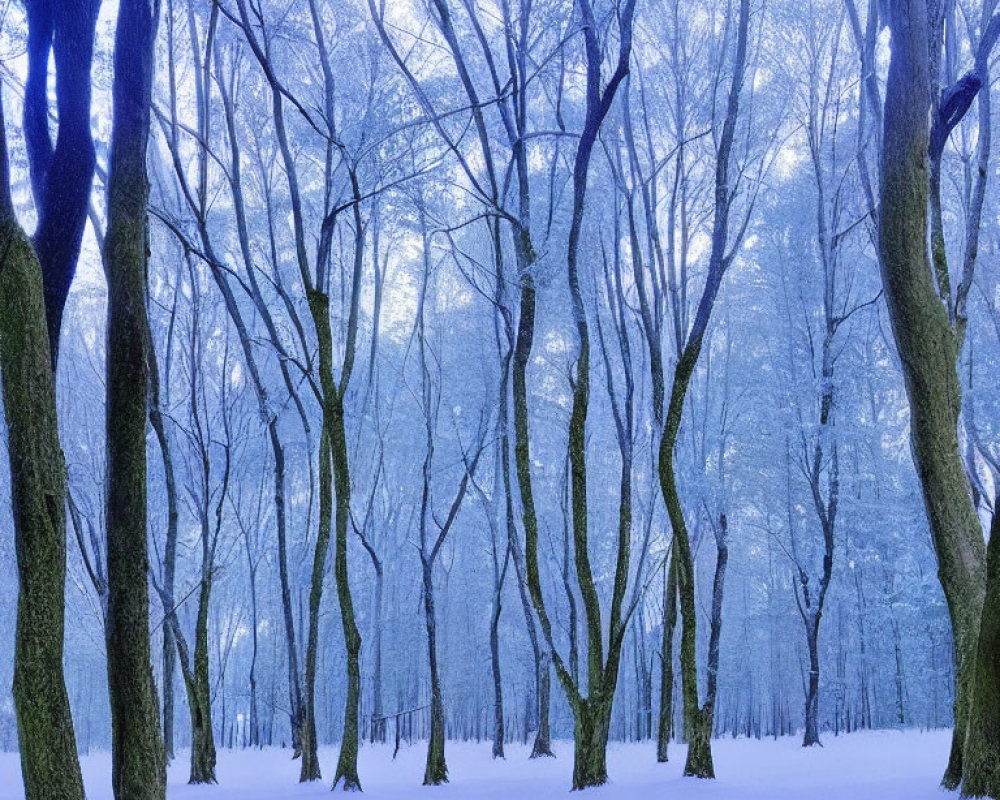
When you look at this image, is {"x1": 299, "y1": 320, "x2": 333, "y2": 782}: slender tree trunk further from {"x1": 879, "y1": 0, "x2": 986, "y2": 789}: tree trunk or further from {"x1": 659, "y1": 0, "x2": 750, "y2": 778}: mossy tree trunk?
{"x1": 879, "y1": 0, "x2": 986, "y2": 789}: tree trunk

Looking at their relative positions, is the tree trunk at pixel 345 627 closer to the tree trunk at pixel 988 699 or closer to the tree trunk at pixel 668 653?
the tree trunk at pixel 668 653

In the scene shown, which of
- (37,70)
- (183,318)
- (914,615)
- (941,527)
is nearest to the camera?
(37,70)

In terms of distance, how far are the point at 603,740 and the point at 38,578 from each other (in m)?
5.16

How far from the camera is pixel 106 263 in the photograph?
4855 mm

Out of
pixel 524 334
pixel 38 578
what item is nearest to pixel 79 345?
pixel 524 334

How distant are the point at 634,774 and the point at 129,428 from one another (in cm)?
634

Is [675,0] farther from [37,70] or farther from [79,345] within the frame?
[79,345]

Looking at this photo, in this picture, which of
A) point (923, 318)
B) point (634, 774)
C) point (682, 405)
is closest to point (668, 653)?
point (634, 774)

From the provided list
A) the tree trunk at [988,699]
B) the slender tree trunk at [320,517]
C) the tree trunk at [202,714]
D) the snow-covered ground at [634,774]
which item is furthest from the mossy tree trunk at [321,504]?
the tree trunk at [988,699]

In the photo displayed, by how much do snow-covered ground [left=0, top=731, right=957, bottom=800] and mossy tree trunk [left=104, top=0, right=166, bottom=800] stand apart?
3.50m

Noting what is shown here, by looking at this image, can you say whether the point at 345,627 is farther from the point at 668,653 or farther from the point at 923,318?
the point at 923,318

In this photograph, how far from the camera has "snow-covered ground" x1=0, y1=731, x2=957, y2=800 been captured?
678 cm

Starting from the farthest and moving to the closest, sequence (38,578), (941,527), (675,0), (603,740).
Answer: (675,0) → (603,740) → (941,527) → (38,578)

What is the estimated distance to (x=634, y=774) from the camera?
354 inches
